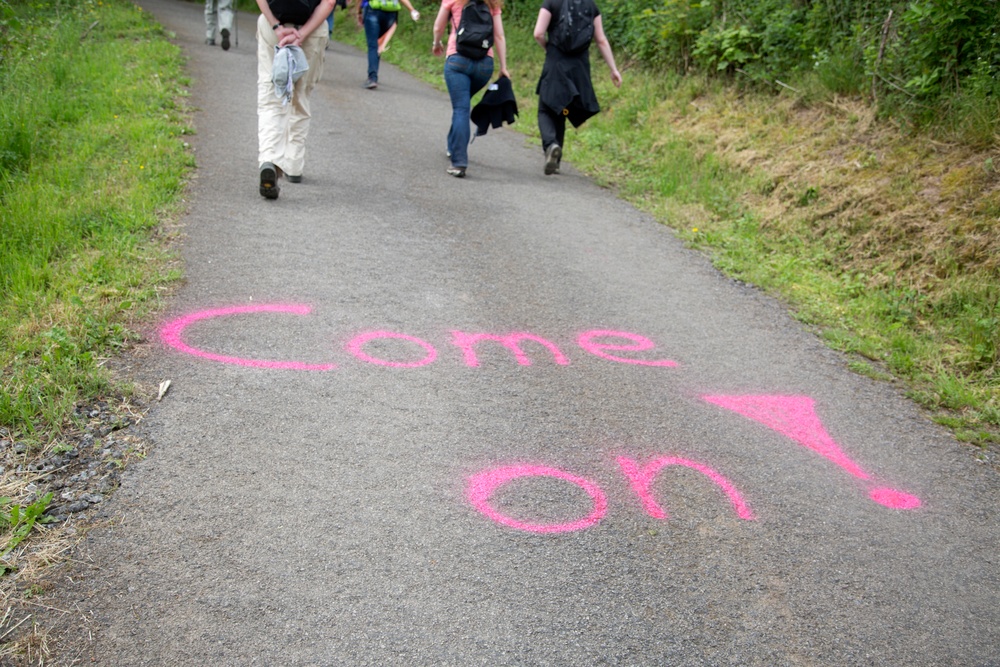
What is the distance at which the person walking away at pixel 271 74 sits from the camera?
6.07 m

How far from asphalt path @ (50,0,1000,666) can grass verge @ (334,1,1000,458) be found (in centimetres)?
39

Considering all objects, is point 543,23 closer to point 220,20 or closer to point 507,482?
point 507,482

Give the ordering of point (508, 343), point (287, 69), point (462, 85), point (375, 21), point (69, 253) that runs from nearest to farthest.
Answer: point (508, 343), point (69, 253), point (287, 69), point (462, 85), point (375, 21)

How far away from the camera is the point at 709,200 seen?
779 centimetres

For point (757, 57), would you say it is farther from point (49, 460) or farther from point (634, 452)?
point (49, 460)

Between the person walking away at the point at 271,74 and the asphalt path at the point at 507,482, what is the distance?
522mm

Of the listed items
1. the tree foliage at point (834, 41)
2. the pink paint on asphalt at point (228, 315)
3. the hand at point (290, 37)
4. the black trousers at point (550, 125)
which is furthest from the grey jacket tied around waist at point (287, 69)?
the tree foliage at point (834, 41)

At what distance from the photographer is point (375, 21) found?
1280cm

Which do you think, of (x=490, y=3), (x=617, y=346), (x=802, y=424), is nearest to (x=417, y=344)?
(x=617, y=346)

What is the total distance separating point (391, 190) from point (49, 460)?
4.56 meters

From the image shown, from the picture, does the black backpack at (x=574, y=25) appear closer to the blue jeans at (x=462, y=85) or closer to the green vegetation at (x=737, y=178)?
the blue jeans at (x=462, y=85)

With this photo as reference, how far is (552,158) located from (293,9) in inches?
123

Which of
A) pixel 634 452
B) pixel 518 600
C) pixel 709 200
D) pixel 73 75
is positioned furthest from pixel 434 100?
pixel 518 600

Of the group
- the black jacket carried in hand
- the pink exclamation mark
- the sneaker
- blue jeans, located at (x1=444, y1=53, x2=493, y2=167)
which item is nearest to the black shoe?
blue jeans, located at (x1=444, y1=53, x2=493, y2=167)
